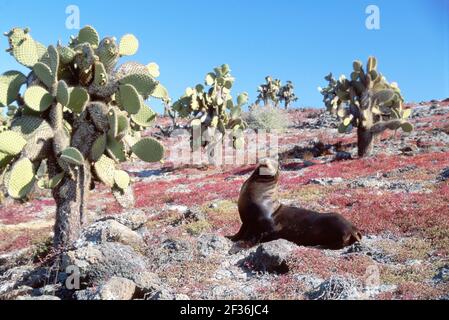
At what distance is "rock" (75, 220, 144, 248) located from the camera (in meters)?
7.96

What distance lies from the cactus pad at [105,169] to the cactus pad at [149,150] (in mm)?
562

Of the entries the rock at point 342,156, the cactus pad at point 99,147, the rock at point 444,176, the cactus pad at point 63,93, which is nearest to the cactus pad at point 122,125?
the cactus pad at point 99,147

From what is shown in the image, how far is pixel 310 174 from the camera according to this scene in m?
19.4

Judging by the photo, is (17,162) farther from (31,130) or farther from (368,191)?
(368,191)

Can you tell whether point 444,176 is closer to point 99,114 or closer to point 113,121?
point 113,121

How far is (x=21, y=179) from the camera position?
7906mm

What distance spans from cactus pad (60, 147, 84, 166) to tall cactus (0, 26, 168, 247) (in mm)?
17

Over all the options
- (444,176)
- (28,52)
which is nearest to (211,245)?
(28,52)

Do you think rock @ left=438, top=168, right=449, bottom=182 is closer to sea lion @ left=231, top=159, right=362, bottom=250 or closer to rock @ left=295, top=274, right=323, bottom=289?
sea lion @ left=231, top=159, right=362, bottom=250

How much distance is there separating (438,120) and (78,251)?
1293 inches

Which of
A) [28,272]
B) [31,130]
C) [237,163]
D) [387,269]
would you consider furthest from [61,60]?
[237,163]

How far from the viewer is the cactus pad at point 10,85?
27.7 ft

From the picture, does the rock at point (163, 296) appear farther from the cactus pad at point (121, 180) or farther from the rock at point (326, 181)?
the rock at point (326, 181)

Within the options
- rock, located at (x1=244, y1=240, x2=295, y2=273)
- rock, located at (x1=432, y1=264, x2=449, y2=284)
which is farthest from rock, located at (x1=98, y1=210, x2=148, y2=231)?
rock, located at (x1=432, y1=264, x2=449, y2=284)
